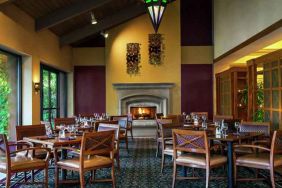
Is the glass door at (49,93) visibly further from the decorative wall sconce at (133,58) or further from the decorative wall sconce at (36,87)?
the decorative wall sconce at (133,58)

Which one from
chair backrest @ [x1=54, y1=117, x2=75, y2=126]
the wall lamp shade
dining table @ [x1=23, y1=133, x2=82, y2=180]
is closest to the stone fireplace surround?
chair backrest @ [x1=54, y1=117, x2=75, y2=126]

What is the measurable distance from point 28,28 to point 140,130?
5.37m

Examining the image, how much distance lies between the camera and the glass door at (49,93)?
923cm

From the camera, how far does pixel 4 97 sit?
6812 mm

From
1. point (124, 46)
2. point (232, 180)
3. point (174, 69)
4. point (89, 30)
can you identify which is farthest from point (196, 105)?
point (232, 180)

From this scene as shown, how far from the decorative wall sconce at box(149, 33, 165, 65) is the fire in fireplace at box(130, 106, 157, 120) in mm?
1659

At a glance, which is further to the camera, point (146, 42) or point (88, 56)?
point (88, 56)

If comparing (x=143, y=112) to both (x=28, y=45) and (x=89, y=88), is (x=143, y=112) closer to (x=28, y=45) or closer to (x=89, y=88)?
(x=89, y=88)

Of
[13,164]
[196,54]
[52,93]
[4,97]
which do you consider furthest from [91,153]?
[196,54]

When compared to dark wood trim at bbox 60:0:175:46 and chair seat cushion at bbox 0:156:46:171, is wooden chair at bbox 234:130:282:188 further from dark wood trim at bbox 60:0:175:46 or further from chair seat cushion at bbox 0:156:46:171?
dark wood trim at bbox 60:0:175:46

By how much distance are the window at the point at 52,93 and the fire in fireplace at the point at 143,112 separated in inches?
98.9

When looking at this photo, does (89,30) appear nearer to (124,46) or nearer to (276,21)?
(124,46)

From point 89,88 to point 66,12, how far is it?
4.25 metres

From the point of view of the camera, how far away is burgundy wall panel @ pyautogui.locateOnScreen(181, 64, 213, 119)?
11430mm
